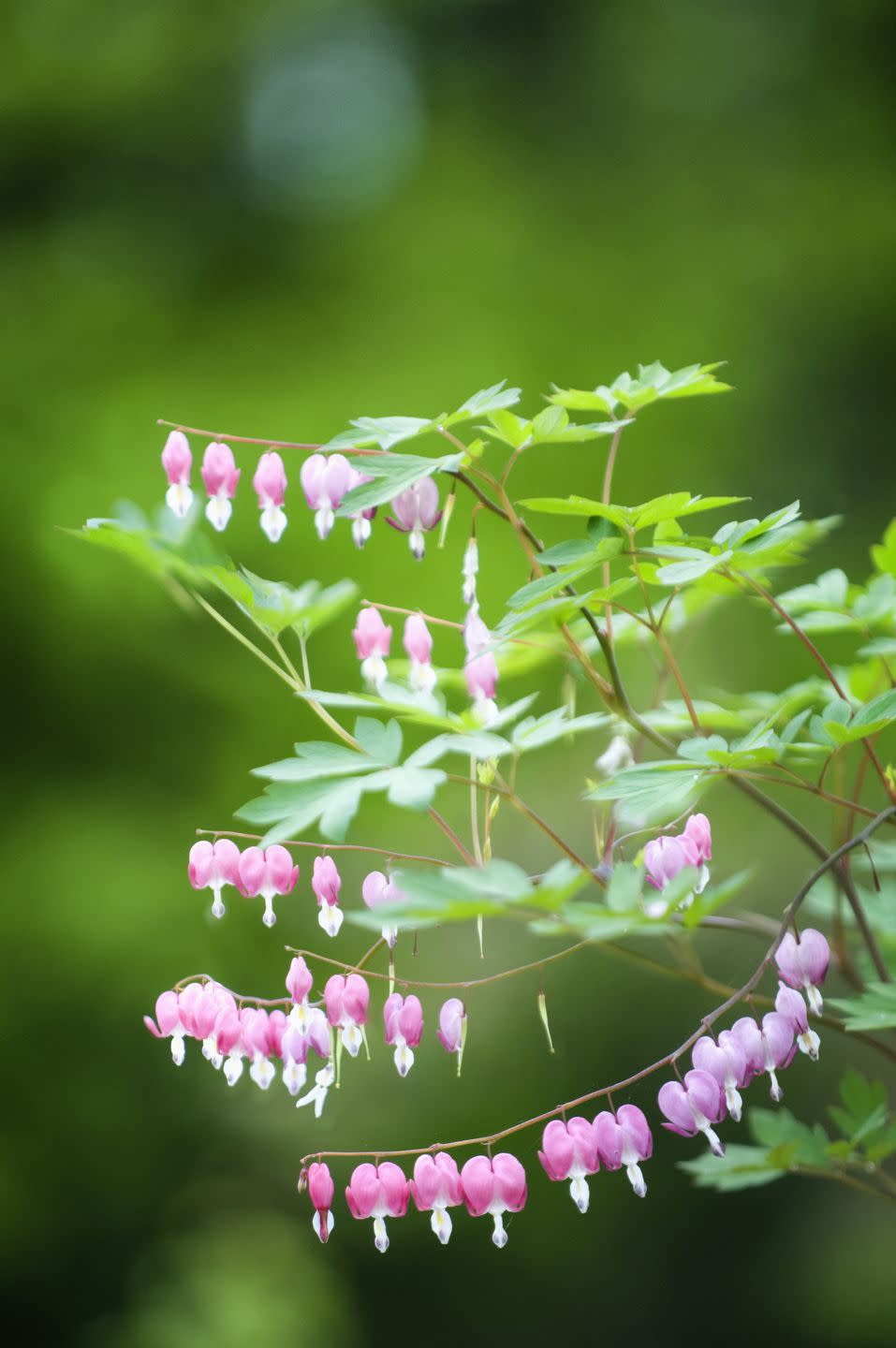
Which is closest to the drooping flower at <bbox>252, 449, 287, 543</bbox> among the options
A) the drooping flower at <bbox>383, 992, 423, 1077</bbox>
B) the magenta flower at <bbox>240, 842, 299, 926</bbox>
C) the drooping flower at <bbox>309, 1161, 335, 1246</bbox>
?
the magenta flower at <bbox>240, 842, 299, 926</bbox>

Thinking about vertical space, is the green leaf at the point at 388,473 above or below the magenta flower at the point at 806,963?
above

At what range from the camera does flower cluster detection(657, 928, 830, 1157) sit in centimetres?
77

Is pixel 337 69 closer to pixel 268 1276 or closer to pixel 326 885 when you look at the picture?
pixel 326 885

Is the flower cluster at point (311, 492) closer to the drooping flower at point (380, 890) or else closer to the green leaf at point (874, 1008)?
the drooping flower at point (380, 890)

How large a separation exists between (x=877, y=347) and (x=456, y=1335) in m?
2.97

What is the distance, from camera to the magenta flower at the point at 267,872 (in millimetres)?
903

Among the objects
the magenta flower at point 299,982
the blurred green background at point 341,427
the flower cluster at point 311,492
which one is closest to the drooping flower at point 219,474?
the flower cluster at point 311,492

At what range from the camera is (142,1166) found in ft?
9.79

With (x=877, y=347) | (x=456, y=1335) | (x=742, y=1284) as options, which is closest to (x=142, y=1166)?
(x=456, y=1335)

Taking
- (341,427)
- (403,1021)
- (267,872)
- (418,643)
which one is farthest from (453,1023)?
(341,427)

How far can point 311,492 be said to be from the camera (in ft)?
2.93

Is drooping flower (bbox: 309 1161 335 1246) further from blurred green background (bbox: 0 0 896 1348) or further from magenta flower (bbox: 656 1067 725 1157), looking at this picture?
blurred green background (bbox: 0 0 896 1348)

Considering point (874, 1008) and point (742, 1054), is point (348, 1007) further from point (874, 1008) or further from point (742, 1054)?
point (874, 1008)

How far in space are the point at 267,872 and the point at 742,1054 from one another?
1.25ft
